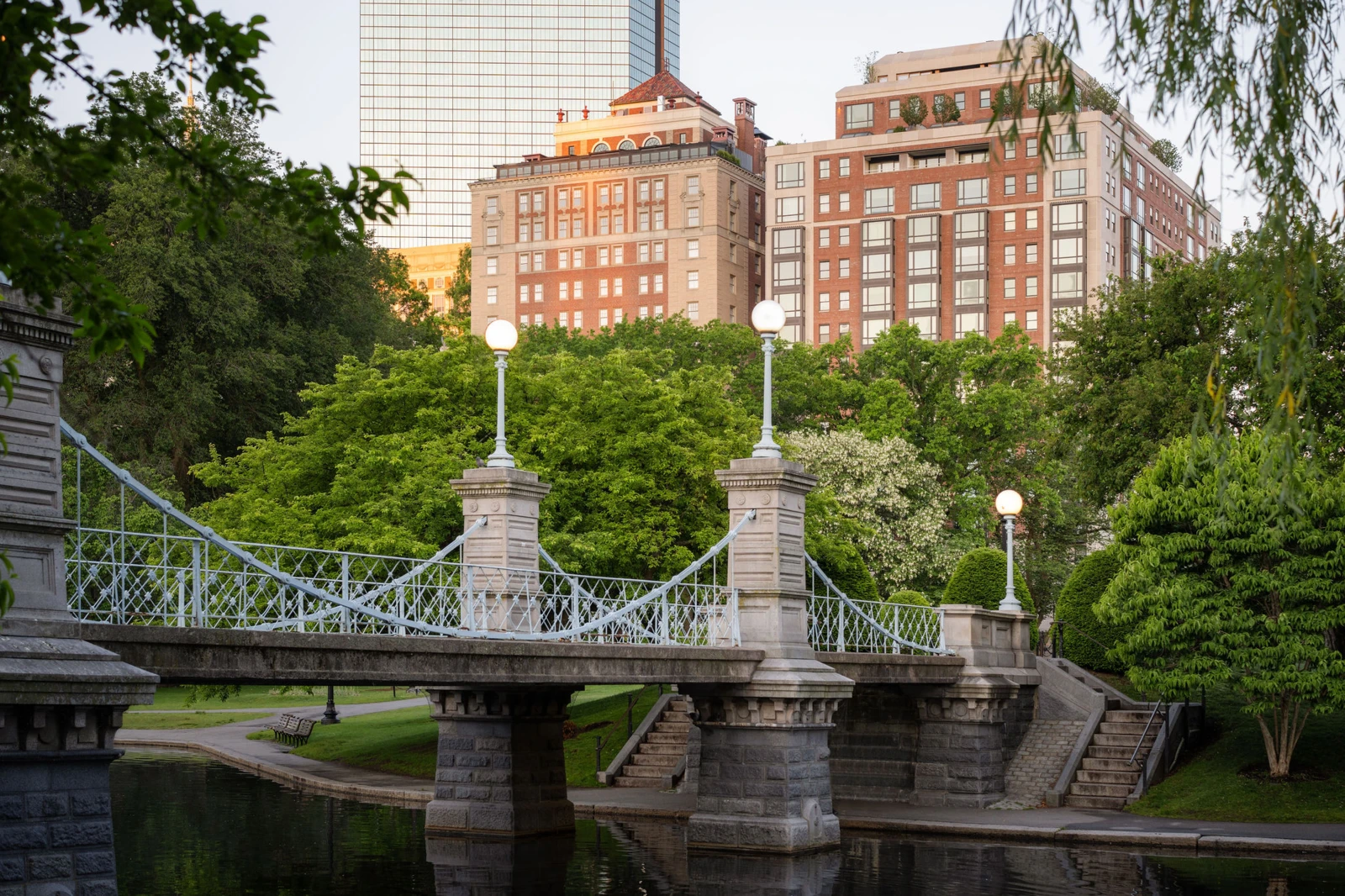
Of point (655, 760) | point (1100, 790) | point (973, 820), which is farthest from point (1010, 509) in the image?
point (655, 760)

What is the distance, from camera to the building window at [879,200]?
10225 cm

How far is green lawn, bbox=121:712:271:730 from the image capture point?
2173 inches

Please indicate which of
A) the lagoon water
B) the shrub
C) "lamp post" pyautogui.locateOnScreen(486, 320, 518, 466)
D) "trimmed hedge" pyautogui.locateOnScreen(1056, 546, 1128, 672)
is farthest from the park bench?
the shrub

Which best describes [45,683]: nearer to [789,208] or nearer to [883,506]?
[883,506]

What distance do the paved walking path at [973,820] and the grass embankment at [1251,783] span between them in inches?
25.9

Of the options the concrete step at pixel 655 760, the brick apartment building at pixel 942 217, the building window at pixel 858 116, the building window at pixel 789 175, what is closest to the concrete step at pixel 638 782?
the concrete step at pixel 655 760

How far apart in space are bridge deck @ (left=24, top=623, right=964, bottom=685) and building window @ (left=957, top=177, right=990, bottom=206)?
79506 mm

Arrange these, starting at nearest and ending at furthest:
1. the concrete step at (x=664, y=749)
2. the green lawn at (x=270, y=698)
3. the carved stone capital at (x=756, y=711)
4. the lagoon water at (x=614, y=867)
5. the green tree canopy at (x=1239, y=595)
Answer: the lagoon water at (x=614, y=867)
the carved stone capital at (x=756, y=711)
the green tree canopy at (x=1239, y=595)
the concrete step at (x=664, y=749)
the green lawn at (x=270, y=698)

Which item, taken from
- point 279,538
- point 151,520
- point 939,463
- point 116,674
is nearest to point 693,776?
point 279,538

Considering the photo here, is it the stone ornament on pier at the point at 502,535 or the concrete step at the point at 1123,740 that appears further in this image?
the concrete step at the point at 1123,740

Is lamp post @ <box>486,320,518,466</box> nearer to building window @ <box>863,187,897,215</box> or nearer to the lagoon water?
the lagoon water

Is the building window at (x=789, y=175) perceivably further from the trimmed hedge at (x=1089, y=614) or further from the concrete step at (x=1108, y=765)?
the concrete step at (x=1108, y=765)

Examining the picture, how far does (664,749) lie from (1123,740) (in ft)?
29.7

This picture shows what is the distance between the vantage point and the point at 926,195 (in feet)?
333
